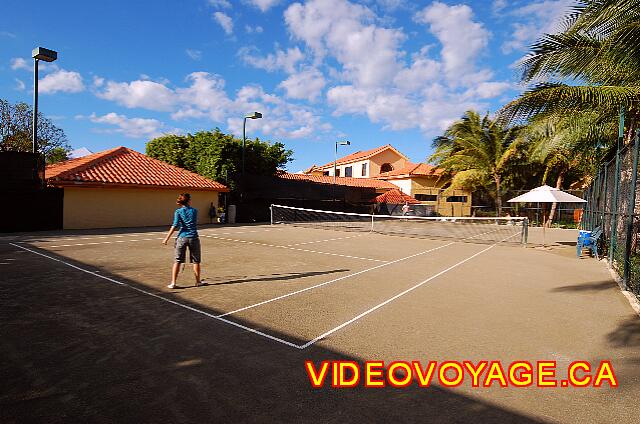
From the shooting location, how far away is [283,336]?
4574mm

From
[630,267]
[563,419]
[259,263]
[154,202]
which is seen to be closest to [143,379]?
[563,419]

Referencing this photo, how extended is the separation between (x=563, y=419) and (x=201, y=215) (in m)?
22.3

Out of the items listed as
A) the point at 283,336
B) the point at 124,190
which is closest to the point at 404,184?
the point at 124,190

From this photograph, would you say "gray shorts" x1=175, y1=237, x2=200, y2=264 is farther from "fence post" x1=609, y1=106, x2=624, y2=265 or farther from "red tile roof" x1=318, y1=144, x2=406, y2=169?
"red tile roof" x1=318, y1=144, x2=406, y2=169

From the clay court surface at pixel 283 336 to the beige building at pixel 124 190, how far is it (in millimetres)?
9412

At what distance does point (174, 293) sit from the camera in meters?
6.46

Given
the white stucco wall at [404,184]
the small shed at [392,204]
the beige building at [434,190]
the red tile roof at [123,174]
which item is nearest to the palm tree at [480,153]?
the beige building at [434,190]

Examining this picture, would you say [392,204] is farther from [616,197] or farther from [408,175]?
[616,197]

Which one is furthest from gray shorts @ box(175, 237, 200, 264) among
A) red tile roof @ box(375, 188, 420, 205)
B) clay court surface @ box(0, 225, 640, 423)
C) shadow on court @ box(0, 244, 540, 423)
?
red tile roof @ box(375, 188, 420, 205)

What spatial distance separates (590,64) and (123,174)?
20.9 metres

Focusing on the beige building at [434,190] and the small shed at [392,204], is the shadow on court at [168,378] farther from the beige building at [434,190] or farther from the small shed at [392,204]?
the small shed at [392,204]

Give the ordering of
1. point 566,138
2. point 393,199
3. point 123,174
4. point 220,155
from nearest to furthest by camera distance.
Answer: point 566,138 → point 123,174 → point 220,155 → point 393,199

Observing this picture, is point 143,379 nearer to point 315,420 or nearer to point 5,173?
point 315,420

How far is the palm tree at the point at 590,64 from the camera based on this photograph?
7344 mm
